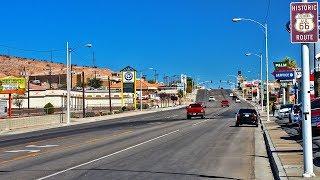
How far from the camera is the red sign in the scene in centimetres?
1345

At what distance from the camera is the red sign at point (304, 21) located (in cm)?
1345

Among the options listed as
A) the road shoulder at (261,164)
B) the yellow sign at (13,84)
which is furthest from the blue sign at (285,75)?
the yellow sign at (13,84)

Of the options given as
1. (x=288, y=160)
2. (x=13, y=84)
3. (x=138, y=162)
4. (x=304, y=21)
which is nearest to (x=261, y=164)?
(x=288, y=160)

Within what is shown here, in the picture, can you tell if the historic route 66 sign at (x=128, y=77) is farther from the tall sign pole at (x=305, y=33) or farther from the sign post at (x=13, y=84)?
the tall sign pole at (x=305, y=33)

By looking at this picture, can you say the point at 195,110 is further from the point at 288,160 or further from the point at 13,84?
the point at 288,160

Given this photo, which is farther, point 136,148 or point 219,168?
point 136,148

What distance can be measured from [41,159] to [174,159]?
505 centimetres

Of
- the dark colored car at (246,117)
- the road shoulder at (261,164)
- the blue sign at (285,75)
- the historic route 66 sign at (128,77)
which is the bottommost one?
the road shoulder at (261,164)

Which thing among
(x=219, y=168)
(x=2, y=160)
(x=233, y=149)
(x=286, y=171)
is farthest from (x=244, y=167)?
(x=2, y=160)

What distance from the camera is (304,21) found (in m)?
13.5

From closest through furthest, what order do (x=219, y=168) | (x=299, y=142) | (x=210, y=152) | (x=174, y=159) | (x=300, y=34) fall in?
(x=300, y=34), (x=219, y=168), (x=174, y=159), (x=210, y=152), (x=299, y=142)

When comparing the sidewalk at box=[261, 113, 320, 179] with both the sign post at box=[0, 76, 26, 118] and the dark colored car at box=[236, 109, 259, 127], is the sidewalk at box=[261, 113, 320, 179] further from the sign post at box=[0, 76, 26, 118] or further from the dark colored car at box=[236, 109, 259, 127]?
the sign post at box=[0, 76, 26, 118]

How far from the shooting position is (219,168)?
1806 cm

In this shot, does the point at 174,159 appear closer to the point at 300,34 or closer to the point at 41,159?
the point at 41,159
